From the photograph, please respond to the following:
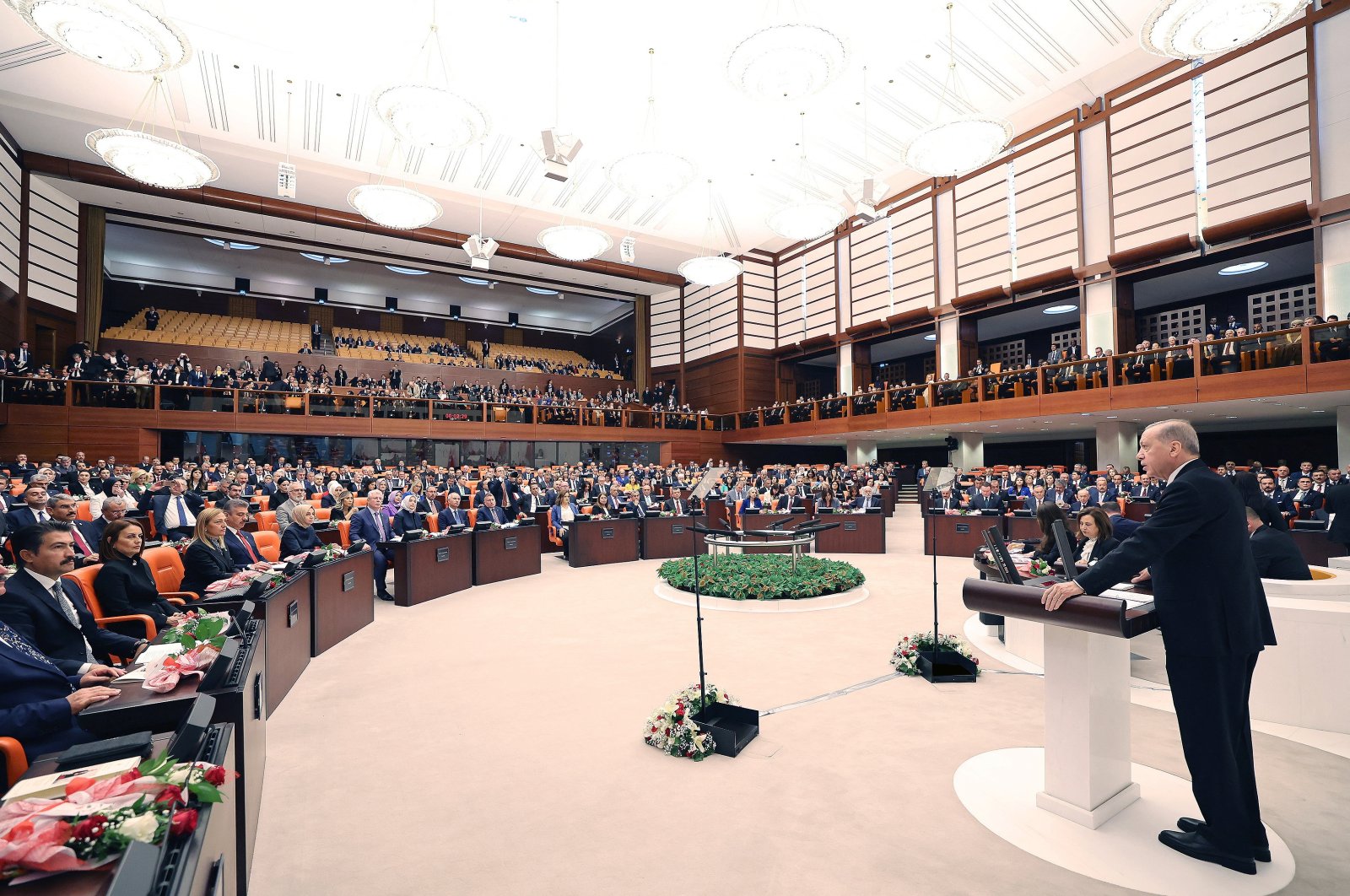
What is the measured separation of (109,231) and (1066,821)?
2681 centimetres

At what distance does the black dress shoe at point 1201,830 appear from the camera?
2158mm

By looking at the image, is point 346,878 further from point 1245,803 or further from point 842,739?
point 1245,803

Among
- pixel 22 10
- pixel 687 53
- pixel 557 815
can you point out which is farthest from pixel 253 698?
pixel 687 53

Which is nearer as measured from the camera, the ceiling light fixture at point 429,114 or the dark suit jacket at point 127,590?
the dark suit jacket at point 127,590

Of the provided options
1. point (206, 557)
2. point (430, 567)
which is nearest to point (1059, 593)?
point (206, 557)

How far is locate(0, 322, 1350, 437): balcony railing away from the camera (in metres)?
10.5

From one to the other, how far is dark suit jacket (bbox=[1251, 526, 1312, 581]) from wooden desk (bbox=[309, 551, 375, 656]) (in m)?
6.30

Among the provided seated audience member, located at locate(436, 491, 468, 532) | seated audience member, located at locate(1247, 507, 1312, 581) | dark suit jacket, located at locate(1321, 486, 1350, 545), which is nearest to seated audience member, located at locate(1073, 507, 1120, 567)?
seated audience member, located at locate(1247, 507, 1312, 581)

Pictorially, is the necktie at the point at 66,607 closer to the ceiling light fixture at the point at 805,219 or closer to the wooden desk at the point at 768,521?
the wooden desk at the point at 768,521

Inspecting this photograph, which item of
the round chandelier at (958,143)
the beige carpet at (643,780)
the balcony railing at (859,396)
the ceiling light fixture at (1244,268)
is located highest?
the round chandelier at (958,143)

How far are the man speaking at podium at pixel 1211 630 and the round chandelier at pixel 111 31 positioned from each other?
9.53 m

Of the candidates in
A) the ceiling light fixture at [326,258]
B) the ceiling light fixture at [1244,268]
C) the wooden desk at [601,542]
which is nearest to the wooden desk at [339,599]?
the wooden desk at [601,542]

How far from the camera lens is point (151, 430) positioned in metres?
14.6

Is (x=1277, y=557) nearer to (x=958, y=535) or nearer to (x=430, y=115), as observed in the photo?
(x=958, y=535)
